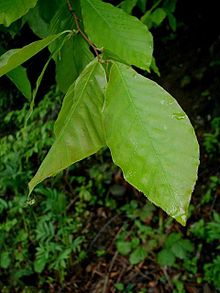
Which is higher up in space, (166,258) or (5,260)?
(5,260)

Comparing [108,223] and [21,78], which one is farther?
[108,223]

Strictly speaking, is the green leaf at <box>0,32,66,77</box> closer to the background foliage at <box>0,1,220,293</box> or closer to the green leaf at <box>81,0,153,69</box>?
the green leaf at <box>81,0,153,69</box>

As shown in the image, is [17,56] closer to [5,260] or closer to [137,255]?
[137,255]

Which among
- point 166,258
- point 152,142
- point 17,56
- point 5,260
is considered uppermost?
point 17,56

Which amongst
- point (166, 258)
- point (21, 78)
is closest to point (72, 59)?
point (21, 78)

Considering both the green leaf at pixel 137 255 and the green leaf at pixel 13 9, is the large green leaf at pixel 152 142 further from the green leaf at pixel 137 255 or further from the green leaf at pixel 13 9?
the green leaf at pixel 137 255

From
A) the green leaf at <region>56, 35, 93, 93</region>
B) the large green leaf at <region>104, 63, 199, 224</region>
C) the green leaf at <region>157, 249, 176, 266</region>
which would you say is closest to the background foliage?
the green leaf at <region>157, 249, 176, 266</region>

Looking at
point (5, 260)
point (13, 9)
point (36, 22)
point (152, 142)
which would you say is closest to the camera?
point (152, 142)
